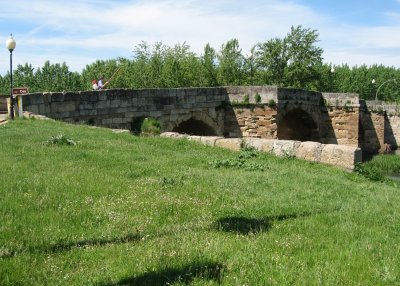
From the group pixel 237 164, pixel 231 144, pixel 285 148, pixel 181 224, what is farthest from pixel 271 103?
pixel 181 224

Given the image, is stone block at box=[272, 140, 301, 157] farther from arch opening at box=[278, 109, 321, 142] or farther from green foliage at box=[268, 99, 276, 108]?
arch opening at box=[278, 109, 321, 142]

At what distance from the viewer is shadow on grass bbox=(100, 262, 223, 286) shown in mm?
3162

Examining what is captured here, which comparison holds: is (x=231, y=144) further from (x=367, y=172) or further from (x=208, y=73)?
(x=208, y=73)

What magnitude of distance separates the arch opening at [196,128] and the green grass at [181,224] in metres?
12.8

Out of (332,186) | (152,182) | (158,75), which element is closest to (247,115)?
(332,186)

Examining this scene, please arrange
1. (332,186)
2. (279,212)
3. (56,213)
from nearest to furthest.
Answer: (56,213), (279,212), (332,186)

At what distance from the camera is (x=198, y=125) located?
2166 cm

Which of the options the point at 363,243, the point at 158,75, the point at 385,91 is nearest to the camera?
the point at 363,243

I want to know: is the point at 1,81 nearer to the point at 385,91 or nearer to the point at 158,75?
the point at 158,75

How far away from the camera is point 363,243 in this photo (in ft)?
14.3

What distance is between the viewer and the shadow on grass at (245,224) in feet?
14.6

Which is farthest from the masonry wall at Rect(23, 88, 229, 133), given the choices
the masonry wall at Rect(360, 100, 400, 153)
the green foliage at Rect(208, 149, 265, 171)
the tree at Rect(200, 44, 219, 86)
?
the tree at Rect(200, 44, 219, 86)

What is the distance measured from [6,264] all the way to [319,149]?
27.2 feet

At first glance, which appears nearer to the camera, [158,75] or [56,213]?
[56,213]
